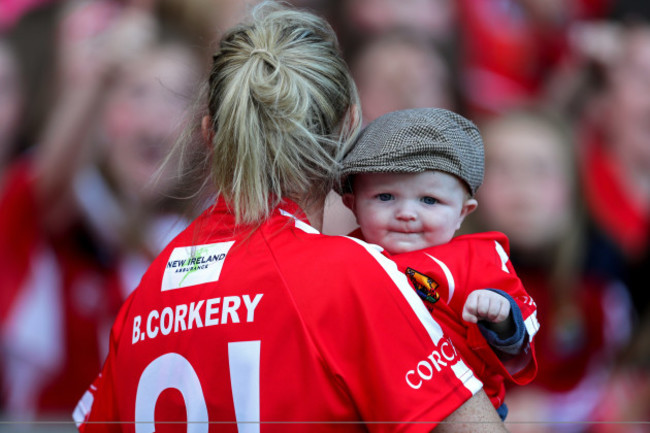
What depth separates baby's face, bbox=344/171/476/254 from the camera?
1.44 m

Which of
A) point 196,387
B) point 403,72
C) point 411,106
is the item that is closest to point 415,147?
point 196,387

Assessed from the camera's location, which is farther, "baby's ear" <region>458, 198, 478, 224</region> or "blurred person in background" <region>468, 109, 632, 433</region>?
"blurred person in background" <region>468, 109, 632, 433</region>

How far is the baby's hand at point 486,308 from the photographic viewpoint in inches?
51.0

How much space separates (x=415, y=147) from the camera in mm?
1398

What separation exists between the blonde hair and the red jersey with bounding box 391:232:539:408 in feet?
0.76

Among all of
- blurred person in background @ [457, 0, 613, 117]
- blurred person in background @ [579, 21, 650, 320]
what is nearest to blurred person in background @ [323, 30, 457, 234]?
blurred person in background @ [457, 0, 613, 117]

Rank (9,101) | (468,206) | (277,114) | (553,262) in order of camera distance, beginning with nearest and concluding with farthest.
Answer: (277,114) < (468,206) < (9,101) < (553,262)

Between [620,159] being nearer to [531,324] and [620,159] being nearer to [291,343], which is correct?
[531,324]

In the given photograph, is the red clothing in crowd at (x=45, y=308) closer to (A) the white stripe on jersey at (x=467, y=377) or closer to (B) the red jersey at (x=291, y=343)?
(B) the red jersey at (x=291, y=343)

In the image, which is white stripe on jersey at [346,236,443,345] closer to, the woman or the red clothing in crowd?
the woman

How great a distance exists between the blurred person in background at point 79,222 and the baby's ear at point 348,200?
102 inches

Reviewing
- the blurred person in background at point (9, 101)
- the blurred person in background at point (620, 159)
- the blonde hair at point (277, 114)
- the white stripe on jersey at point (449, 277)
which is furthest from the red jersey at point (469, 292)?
the blurred person in background at point (9, 101)

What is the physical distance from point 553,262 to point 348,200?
2992 millimetres

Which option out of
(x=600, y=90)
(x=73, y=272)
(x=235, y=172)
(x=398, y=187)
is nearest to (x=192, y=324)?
(x=235, y=172)
